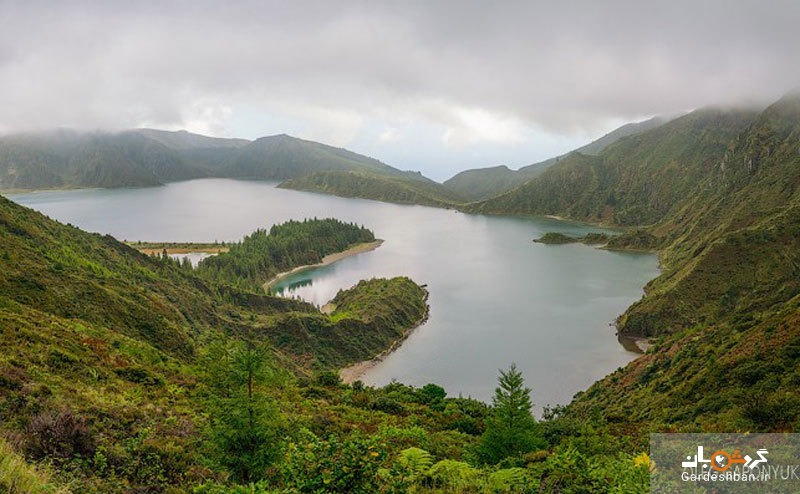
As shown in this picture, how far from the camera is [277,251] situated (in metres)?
118

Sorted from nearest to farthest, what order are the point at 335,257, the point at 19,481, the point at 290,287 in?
the point at 19,481 → the point at 290,287 → the point at 335,257

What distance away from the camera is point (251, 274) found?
335 feet

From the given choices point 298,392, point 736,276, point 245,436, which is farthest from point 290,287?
point 245,436

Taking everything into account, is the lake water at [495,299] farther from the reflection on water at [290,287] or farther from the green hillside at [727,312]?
the green hillside at [727,312]

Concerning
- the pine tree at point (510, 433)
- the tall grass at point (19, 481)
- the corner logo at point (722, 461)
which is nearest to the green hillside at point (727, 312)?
the pine tree at point (510, 433)

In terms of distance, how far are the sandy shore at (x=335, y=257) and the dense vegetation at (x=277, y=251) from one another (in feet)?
4.33

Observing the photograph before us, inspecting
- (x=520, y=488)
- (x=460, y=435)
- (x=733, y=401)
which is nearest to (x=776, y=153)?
(x=733, y=401)

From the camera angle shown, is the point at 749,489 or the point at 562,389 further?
the point at 562,389

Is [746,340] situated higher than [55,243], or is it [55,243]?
[55,243]

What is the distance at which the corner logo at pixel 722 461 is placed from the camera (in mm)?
10125

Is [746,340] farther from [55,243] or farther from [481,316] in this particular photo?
[55,243]

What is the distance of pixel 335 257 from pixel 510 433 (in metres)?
116

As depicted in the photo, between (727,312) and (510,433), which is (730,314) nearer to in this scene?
(727,312)

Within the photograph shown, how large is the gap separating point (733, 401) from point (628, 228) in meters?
184
